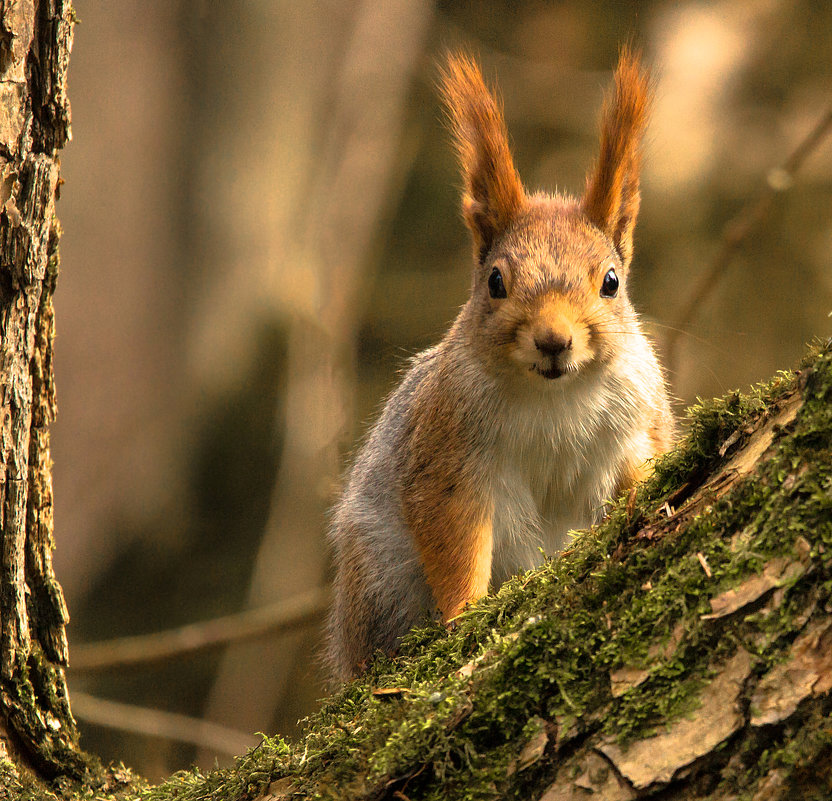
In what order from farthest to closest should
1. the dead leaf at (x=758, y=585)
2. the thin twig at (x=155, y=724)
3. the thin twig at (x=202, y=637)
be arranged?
the thin twig at (x=202, y=637), the thin twig at (x=155, y=724), the dead leaf at (x=758, y=585)

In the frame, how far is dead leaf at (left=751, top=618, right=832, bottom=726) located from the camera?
133 centimetres

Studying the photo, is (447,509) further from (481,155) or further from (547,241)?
(481,155)

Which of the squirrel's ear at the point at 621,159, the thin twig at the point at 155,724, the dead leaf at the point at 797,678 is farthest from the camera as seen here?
the thin twig at the point at 155,724

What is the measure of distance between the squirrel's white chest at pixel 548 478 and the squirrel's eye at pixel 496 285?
0.34 metres

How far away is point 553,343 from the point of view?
2.52 m

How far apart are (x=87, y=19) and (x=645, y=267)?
389 centimetres

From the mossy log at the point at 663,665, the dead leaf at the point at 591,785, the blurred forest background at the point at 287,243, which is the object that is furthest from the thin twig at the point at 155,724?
the dead leaf at the point at 591,785

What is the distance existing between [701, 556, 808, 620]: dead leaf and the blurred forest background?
4.05m

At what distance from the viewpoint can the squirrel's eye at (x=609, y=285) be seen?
9.45 ft

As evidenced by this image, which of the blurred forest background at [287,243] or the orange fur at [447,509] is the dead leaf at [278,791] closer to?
the orange fur at [447,509]

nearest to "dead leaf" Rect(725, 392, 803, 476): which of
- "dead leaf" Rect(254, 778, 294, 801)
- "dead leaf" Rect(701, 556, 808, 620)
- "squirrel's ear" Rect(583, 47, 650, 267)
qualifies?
"dead leaf" Rect(701, 556, 808, 620)

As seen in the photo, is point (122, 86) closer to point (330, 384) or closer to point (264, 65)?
point (264, 65)

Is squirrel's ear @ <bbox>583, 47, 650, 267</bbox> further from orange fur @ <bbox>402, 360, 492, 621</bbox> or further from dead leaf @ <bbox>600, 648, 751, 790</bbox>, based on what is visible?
dead leaf @ <bbox>600, 648, 751, 790</bbox>

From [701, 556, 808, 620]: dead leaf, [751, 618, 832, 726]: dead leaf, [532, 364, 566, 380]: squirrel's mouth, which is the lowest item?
[751, 618, 832, 726]: dead leaf
